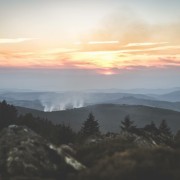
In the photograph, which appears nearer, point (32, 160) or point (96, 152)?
point (32, 160)

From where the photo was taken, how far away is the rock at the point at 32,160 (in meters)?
19.5

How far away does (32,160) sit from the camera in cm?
2002

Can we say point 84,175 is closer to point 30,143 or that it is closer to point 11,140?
point 30,143

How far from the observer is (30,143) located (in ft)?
70.5

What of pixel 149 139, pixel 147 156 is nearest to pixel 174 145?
pixel 149 139

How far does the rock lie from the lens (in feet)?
63.8

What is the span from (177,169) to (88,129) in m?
61.0

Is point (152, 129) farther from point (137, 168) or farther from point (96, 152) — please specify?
point (137, 168)

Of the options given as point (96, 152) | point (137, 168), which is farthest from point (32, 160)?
point (137, 168)

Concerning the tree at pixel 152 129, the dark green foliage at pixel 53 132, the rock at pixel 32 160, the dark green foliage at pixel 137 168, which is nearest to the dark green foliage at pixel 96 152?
the rock at pixel 32 160

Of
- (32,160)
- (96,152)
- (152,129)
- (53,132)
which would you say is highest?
(152,129)

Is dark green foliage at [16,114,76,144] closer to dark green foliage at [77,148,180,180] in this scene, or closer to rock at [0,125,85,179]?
rock at [0,125,85,179]

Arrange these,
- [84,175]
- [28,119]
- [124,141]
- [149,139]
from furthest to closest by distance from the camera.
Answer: [28,119] < [149,139] < [124,141] < [84,175]

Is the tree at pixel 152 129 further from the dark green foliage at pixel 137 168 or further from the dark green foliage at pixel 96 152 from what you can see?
the dark green foliage at pixel 137 168
